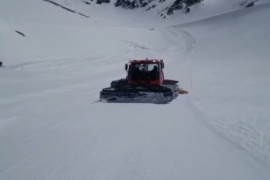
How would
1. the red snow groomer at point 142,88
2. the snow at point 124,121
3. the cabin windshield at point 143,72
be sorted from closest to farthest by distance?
the snow at point 124,121 < the red snow groomer at point 142,88 < the cabin windshield at point 143,72

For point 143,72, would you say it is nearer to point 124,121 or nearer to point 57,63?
point 124,121

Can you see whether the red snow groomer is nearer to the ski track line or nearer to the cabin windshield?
the cabin windshield

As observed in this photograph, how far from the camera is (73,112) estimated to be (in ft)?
33.2

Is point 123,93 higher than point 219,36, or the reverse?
point 219,36

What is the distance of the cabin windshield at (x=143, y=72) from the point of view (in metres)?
13.2

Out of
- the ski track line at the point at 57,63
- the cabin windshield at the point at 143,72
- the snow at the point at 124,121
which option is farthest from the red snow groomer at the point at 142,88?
the ski track line at the point at 57,63

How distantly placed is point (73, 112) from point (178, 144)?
405 cm

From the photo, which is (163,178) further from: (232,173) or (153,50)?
(153,50)

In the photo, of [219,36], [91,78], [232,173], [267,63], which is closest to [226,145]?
[232,173]

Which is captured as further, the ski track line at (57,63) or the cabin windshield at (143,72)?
the ski track line at (57,63)

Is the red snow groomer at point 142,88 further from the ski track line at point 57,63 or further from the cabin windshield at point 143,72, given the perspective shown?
the ski track line at point 57,63

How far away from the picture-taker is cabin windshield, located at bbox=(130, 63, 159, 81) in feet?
43.3

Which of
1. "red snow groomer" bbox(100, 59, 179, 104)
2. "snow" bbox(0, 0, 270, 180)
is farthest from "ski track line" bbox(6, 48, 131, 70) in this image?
"red snow groomer" bbox(100, 59, 179, 104)

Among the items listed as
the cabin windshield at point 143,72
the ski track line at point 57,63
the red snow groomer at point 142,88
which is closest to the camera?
the red snow groomer at point 142,88
